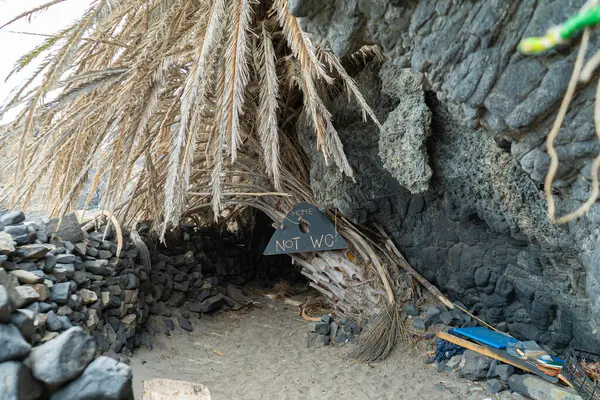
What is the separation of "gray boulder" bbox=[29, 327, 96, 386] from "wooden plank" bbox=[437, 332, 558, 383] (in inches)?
105

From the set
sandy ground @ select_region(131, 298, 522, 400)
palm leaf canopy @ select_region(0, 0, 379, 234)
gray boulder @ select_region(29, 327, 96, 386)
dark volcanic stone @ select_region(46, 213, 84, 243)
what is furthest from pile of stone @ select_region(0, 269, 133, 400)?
dark volcanic stone @ select_region(46, 213, 84, 243)

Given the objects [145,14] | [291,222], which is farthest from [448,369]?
[145,14]

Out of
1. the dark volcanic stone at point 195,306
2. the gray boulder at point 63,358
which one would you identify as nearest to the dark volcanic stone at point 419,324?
the dark volcanic stone at point 195,306

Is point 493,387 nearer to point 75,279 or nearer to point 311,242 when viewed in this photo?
point 311,242

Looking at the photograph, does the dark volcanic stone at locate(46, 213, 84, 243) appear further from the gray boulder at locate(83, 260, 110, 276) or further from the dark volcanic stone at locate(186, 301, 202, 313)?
the dark volcanic stone at locate(186, 301, 202, 313)

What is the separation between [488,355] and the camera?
317cm

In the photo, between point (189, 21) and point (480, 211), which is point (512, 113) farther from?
point (189, 21)

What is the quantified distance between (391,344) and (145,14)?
350 centimetres

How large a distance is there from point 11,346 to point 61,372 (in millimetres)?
252

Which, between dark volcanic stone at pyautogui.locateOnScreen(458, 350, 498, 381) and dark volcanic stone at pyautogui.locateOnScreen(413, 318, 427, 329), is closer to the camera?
dark volcanic stone at pyautogui.locateOnScreen(458, 350, 498, 381)

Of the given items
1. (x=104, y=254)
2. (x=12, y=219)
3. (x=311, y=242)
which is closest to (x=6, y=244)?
(x=12, y=219)

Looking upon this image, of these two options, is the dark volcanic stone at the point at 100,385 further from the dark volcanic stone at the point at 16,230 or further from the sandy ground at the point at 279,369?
the dark volcanic stone at the point at 16,230

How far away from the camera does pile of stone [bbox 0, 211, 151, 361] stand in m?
2.84

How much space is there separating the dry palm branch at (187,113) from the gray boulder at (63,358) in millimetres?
1184
